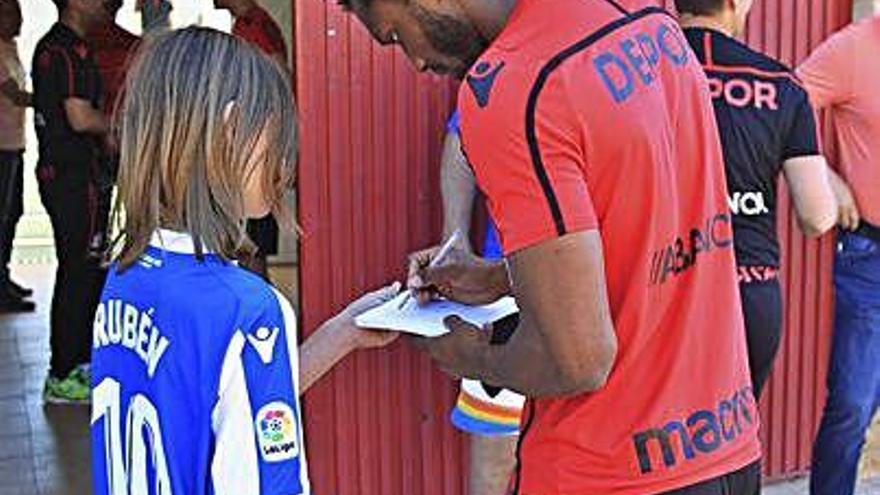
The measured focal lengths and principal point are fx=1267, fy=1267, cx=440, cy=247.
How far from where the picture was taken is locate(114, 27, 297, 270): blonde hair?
70.9 inches

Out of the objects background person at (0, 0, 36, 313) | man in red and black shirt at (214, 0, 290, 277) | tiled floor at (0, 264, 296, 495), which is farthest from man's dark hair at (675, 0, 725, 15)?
background person at (0, 0, 36, 313)

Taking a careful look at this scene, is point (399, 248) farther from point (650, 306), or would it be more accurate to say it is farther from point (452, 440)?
point (650, 306)

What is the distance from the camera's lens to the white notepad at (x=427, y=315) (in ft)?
6.60

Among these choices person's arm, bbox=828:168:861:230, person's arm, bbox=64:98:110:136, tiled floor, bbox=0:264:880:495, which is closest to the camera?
person's arm, bbox=828:168:861:230

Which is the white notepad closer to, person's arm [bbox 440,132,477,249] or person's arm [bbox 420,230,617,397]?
person's arm [bbox 420,230,617,397]

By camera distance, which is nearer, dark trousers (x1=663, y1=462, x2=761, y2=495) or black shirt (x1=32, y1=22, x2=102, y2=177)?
dark trousers (x1=663, y1=462, x2=761, y2=495)

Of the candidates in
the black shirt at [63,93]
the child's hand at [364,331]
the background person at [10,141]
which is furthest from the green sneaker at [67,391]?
the child's hand at [364,331]

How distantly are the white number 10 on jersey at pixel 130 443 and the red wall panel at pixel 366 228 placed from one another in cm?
175

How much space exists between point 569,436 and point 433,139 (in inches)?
81.2

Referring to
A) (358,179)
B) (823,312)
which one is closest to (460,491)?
(358,179)

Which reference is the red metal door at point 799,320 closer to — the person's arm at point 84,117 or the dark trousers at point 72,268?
the person's arm at point 84,117

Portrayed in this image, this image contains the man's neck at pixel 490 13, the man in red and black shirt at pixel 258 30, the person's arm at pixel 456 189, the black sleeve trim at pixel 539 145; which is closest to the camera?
the black sleeve trim at pixel 539 145

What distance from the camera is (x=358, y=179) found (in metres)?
3.67

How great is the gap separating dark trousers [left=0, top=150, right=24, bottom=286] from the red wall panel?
478 cm
